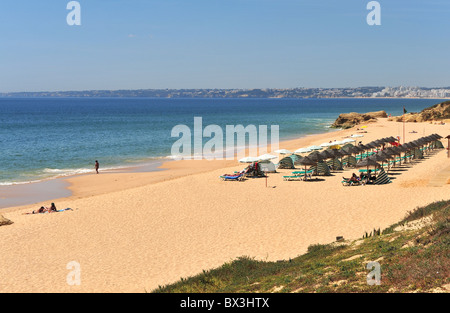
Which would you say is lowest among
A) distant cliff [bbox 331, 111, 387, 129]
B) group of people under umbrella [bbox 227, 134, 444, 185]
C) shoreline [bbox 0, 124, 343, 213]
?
shoreline [bbox 0, 124, 343, 213]

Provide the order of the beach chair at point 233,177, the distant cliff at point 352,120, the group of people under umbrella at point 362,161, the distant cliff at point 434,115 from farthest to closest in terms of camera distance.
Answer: the distant cliff at point 352,120
the distant cliff at point 434,115
the beach chair at point 233,177
the group of people under umbrella at point 362,161

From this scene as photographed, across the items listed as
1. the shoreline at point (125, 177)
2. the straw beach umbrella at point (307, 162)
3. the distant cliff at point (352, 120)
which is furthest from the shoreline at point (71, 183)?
the distant cliff at point (352, 120)

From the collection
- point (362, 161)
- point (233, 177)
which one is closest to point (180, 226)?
point (233, 177)

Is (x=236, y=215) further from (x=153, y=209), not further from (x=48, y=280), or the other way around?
(x=48, y=280)

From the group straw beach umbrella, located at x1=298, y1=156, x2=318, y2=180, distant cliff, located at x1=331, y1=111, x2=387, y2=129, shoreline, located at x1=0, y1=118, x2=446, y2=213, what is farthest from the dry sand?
distant cliff, located at x1=331, y1=111, x2=387, y2=129

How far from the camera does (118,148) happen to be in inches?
1725

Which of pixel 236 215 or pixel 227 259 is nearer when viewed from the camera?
pixel 227 259

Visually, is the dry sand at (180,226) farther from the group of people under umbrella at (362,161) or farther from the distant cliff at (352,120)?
the distant cliff at (352,120)

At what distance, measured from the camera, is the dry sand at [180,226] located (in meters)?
11.5

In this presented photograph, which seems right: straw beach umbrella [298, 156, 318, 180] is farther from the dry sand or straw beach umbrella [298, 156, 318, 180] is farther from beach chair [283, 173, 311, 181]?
the dry sand

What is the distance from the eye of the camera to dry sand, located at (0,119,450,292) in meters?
11.5

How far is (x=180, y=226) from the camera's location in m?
15.4

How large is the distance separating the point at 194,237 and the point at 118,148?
3142cm
